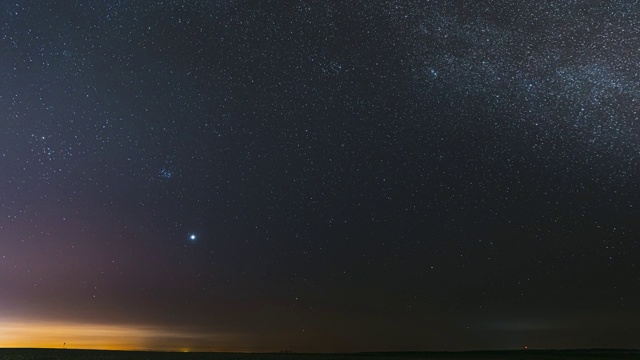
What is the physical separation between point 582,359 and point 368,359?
964 inches

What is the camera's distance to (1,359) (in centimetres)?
5788

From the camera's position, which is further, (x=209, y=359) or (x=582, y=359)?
(x=582, y=359)

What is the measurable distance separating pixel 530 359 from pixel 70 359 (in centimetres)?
4981

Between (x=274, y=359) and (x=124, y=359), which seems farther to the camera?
(x=274, y=359)

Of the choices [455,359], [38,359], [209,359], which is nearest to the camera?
[38,359]

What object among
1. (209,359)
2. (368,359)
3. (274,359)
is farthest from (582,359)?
(209,359)

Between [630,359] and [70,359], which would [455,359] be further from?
[70,359]

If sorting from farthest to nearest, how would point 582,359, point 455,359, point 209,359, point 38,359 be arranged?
point 455,359 → point 582,359 → point 209,359 → point 38,359

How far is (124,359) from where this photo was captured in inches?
Answer: 2362

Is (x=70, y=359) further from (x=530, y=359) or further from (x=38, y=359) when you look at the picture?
(x=530, y=359)

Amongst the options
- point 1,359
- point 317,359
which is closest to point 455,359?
point 317,359

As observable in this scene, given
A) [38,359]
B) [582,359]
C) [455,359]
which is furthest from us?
[455,359]

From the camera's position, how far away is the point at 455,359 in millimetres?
76312

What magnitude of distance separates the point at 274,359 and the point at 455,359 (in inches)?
962
